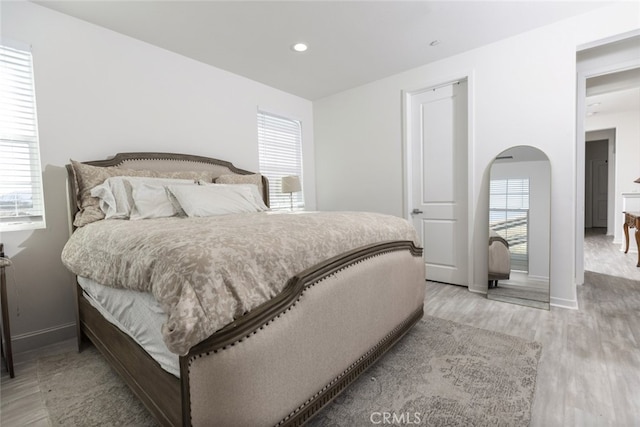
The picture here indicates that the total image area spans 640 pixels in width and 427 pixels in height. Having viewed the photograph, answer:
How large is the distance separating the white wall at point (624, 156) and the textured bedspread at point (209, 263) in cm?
662

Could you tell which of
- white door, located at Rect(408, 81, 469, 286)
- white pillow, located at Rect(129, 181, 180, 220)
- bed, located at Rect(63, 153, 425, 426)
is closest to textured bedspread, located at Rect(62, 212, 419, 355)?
bed, located at Rect(63, 153, 425, 426)

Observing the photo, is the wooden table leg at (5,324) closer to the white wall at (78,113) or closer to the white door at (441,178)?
the white wall at (78,113)

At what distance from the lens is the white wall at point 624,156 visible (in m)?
5.25

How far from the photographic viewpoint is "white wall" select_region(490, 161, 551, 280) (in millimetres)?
2703

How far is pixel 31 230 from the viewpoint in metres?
2.13

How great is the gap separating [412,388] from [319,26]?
9.33ft

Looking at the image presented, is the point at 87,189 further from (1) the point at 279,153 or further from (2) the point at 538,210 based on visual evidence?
(2) the point at 538,210

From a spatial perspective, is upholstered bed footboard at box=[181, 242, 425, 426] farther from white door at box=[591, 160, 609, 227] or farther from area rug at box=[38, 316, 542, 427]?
white door at box=[591, 160, 609, 227]

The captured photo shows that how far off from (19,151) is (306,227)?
236cm

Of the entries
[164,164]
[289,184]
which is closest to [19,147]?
[164,164]

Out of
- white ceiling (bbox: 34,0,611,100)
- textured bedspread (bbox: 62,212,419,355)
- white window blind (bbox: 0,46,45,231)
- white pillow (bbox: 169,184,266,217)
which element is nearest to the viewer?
textured bedspread (bbox: 62,212,419,355)

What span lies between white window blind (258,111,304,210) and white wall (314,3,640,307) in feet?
3.12

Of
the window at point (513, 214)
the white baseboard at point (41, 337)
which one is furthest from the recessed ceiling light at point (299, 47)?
the white baseboard at point (41, 337)

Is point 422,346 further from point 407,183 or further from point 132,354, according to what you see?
point 407,183
